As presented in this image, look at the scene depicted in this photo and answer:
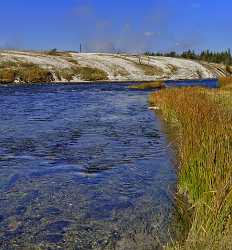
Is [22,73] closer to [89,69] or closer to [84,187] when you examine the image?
[89,69]

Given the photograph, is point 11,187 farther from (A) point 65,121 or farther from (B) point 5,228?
(A) point 65,121

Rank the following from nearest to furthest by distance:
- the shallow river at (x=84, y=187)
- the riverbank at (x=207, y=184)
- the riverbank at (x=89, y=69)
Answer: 1. the riverbank at (x=207, y=184)
2. the shallow river at (x=84, y=187)
3. the riverbank at (x=89, y=69)

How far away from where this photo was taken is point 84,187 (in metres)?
12.0

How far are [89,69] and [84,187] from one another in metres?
80.3

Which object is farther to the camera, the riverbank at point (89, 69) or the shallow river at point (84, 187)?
the riverbank at point (89, 69)

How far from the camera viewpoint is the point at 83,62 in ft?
320

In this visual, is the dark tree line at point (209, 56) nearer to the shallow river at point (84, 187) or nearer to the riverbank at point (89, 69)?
the riverbank at point (89, 69)

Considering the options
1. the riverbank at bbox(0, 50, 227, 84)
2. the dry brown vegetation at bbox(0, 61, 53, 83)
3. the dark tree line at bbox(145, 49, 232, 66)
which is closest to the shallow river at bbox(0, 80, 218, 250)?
the dry brown vegetation at bbox(0, 61, 53, 83)

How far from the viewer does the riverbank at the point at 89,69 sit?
261 ft

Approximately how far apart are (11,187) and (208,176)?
5.49 meters

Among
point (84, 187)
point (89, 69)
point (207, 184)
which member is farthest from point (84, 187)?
point (89, 69)

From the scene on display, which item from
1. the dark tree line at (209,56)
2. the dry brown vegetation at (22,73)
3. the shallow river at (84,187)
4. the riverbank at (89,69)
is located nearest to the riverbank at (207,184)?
the shallow river at (84,187)

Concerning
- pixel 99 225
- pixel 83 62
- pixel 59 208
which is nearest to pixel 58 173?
pixel 59 208

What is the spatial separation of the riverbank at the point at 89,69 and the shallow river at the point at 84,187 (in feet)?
183
